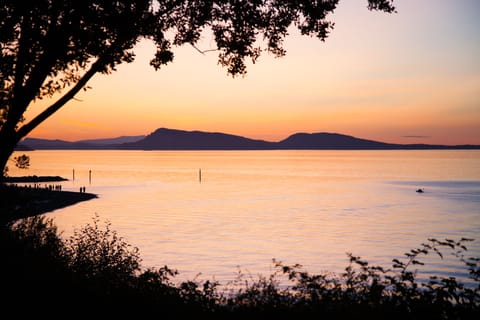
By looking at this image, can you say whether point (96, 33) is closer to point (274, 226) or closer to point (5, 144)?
point (5, 144)

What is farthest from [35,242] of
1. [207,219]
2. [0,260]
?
[207,219]

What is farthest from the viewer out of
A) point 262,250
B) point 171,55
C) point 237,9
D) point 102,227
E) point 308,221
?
point 308,221

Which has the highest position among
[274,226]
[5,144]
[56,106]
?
[56,106]

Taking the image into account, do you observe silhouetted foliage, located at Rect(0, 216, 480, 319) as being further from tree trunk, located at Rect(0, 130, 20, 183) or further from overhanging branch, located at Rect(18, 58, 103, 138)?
overhanging branch, located at Rect(18, 58, 103, 138)

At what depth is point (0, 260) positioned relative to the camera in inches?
581

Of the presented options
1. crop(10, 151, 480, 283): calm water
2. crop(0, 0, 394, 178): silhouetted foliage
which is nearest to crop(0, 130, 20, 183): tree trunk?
crop(0, 0, 394, 178): silhouetted foliage

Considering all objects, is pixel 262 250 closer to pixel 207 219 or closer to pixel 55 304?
pixel 207 219

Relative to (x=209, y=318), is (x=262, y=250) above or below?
below

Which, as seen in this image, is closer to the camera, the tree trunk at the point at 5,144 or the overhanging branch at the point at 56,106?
the tree trunk at the point at 5,144

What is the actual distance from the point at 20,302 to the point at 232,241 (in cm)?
3879

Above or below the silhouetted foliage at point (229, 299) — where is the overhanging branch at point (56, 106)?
above

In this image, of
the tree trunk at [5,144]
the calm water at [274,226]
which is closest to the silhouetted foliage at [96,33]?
the tree trunk at [5,144]

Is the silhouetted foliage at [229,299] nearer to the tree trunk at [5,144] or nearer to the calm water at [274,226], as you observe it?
the tree trunk at [5,144]

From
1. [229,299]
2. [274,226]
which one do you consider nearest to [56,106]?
[229,299]
